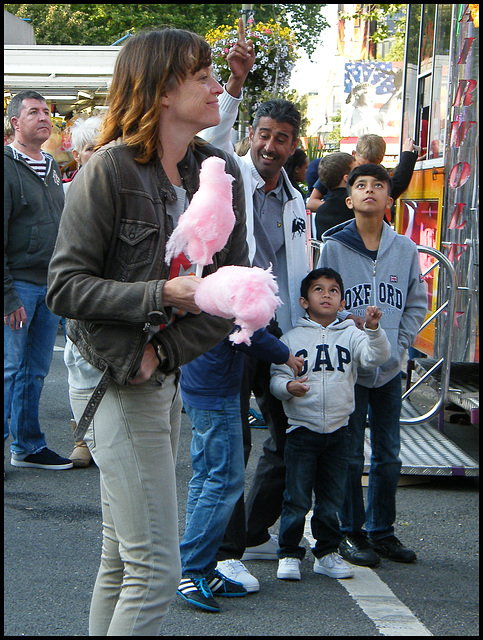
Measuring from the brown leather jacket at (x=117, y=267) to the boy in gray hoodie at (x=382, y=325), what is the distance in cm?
188

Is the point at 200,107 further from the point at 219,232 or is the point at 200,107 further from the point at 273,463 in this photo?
the point at 273,463

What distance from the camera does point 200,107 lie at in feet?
8.34

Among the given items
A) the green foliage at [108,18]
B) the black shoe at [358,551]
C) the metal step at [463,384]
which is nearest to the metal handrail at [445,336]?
the metal step at [463,384]

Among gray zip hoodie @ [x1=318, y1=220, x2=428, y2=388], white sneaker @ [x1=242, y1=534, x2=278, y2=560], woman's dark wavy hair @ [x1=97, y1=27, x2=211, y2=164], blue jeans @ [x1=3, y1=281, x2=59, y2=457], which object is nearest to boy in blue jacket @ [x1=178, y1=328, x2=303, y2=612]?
white sneaker @ [x1=242, y1=534, x2=278, y2=560]


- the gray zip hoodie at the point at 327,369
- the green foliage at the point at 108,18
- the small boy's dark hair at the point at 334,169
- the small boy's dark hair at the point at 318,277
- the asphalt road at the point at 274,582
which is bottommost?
the asphalt road at the point at 274,582

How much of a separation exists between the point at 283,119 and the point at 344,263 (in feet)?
2.57

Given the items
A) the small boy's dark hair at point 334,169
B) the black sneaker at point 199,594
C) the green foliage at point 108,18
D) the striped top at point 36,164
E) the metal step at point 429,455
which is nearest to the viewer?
the black sneaker at point 199,594

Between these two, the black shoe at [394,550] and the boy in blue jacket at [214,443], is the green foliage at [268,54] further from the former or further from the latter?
the boy in blue jacket at [214,443]

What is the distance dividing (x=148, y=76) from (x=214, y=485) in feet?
6.08

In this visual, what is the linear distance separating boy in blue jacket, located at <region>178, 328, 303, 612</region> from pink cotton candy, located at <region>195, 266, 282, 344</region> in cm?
138

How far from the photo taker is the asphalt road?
352 centimetres

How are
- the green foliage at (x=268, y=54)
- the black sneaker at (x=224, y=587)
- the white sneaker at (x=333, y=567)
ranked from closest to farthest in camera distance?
the black sneaker at (x=224, y=587) → the white sneaker at (x=333, y=567) → the green foliage at (x=268, y=54)

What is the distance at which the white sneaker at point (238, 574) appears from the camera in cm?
383

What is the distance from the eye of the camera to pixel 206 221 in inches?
93.4
